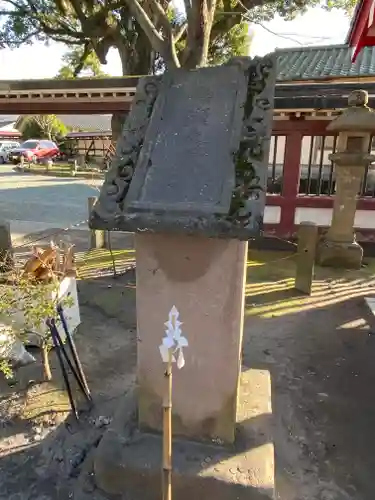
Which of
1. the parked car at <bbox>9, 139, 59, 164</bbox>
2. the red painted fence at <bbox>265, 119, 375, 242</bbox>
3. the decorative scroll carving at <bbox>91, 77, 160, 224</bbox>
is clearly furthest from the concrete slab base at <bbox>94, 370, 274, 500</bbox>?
the parked car at <bbox>9, 139, 59, 164</bbox>

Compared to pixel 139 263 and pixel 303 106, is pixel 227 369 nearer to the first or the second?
pixel 139 263

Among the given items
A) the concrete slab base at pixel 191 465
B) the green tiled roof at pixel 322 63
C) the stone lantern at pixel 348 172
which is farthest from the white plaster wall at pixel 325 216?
the concrete slab base at pixel 191 465

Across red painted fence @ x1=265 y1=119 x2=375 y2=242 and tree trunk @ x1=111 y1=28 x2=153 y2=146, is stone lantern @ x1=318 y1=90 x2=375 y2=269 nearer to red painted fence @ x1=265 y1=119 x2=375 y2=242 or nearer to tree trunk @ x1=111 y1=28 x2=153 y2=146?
red painted fence @ x1=265 y1=119 x2=375 y2=242

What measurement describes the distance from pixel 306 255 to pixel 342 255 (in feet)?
6.00

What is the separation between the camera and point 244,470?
2473mm

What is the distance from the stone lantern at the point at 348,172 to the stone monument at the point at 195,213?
16.6 feet

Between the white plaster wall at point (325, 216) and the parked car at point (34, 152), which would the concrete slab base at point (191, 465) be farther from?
the parked car at point (34, 152)

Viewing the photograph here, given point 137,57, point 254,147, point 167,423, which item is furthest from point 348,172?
point 137,57

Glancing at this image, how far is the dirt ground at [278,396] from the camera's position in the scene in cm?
289

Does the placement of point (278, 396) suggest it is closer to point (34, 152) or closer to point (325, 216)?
point (325, 216)

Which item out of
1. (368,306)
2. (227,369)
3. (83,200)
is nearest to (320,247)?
(368,306)

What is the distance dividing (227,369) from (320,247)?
233 inches

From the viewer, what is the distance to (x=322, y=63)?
40.6 feet

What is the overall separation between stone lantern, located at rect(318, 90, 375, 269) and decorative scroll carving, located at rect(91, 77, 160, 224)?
5.28 metres
